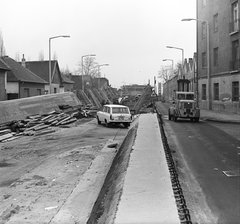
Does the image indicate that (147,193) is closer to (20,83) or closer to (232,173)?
(232,173)

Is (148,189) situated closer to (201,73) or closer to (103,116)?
(103,116)

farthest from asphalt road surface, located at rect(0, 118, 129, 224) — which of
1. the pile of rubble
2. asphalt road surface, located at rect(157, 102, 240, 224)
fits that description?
the pile of rubble

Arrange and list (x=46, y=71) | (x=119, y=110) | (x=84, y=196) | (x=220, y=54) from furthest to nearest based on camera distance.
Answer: (x=46, y=71), (x=220, y=54), (x=119, y=110), (x=84, y=196)

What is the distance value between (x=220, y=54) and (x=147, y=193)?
3375cm

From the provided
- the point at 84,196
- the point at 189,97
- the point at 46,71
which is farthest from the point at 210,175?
the point at 46,71

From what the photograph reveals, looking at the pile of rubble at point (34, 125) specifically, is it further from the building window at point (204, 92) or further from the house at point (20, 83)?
the building window at point (204, 92)

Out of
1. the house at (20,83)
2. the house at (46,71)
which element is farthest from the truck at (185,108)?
the house at (46,71)

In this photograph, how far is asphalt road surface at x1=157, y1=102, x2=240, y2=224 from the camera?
6.30 metres

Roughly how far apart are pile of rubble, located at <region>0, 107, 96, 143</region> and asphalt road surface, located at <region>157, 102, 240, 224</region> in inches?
355

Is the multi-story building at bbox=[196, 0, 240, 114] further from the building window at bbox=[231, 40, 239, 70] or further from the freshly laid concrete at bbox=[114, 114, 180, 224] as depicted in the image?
the freshly laid concrete at bbox=[114, 114, 180, 224]

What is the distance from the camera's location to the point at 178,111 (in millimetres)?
26219

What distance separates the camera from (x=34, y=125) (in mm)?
22922

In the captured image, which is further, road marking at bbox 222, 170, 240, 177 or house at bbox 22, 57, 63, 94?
house at bbox 22, 57, 63, 94

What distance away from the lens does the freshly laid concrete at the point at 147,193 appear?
16.1ft
